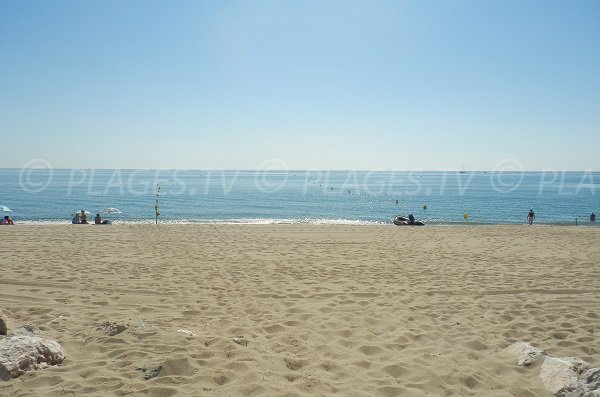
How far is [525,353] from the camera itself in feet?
16.1

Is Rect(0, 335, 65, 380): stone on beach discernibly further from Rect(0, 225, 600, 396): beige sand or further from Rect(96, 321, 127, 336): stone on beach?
Rect(96, 321, 127, 336): stone on beach

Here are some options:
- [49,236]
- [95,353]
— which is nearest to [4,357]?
[95,353]

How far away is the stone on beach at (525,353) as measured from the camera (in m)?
4.78

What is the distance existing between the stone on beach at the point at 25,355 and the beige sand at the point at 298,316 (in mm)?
163

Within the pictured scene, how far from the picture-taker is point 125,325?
570 cm

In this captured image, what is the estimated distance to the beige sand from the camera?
14.0 feet

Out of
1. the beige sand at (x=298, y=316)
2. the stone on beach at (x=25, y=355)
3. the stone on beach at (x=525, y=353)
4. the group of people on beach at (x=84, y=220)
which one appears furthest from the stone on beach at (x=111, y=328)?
the group of people on beach at (x=84, y=220)

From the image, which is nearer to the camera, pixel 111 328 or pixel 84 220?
pixel 111 328

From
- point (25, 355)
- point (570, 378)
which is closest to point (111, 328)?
point (25, 355)

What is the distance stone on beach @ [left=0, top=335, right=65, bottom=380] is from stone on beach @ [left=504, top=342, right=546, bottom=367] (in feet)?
19.2

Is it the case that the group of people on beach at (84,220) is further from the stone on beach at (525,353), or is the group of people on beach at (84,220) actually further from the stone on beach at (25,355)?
the stone on beach at (525,353)

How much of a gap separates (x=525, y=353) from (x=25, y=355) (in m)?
6.19

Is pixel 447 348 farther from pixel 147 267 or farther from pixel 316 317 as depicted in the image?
pixel 147 267

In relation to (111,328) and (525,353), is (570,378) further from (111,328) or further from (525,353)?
(111,328)
